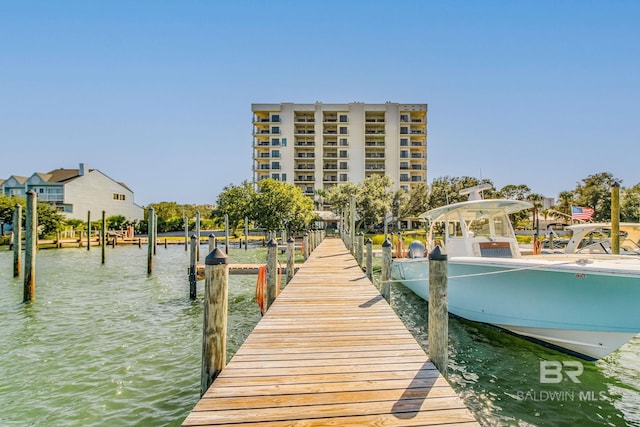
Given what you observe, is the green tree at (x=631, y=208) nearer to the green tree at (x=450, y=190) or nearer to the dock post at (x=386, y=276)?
the green tree at (x=450, y=190)

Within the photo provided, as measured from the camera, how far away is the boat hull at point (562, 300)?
6609 millimetres

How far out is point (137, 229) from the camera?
2299 inches

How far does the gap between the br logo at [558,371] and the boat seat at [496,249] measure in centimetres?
331

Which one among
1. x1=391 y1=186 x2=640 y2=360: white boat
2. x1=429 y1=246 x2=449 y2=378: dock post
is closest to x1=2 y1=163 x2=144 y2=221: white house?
x1=391 y1=186 x2=640 y2=360: white boat

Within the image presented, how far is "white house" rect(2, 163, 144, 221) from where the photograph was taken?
5278 cm

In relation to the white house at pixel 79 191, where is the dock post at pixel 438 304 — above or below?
below

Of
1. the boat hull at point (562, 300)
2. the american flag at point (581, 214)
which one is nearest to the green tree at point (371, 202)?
the american flag at point (581, 214)

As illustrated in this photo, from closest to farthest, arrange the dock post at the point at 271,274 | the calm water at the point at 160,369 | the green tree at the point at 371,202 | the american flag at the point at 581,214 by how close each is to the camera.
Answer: the calm water at the point at 160,369 < the dock post at the point at 271,274 < the american flag at the point at 581,214 < the green tree at the point at 371,202

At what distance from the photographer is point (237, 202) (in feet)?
148

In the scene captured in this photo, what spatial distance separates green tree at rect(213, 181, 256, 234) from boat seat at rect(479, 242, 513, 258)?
35.3m

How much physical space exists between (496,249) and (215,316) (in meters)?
8.72

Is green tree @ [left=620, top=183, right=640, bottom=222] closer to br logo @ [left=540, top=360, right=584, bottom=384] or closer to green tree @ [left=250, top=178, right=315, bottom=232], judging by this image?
green tree @ [left=250, top=178, right=315, bottom=232]

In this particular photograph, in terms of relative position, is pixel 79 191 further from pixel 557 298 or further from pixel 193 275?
pixel 557 298

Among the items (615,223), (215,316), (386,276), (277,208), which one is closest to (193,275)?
(386,276)
